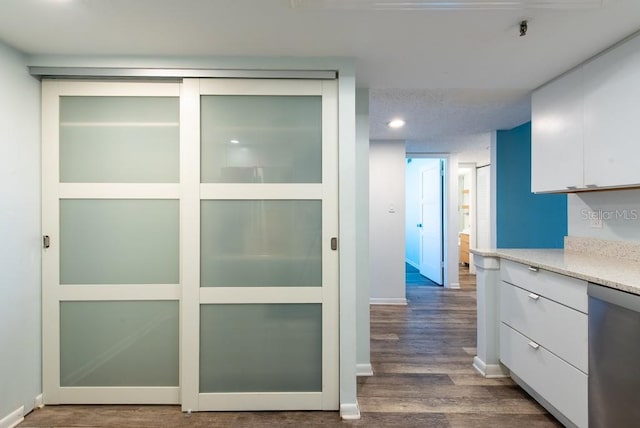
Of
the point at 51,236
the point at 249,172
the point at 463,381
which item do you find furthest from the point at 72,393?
the point at 463,381

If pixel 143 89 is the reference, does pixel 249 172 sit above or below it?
below

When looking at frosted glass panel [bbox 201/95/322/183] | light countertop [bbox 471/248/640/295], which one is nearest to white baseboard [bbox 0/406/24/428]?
frosted glass panel [bbox 201/95/322/183]

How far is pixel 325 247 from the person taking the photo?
208 cm

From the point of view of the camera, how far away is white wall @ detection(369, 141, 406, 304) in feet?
14.9

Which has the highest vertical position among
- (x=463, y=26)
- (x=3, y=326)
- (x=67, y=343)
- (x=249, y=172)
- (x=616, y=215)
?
(x=463, y=26)

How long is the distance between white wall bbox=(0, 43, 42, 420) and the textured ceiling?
28 centimetres

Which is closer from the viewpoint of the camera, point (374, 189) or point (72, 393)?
point (72, 393)

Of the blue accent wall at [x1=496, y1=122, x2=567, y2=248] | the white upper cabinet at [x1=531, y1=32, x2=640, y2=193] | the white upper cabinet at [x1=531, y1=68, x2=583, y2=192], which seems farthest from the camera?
the blue accent wall at [x1=496, y1=122, x2=567, y2=248]

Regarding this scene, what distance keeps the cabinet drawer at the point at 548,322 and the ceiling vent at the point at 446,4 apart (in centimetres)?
153

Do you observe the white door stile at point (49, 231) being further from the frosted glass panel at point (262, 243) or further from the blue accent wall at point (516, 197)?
the blue accent wall at point (516, 197)

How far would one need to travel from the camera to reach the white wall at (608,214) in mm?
2104

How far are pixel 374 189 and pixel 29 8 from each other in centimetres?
381

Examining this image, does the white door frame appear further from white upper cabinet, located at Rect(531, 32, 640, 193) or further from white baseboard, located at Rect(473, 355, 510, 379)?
white baseboard, located at Rect(473, 355, 510, 379)

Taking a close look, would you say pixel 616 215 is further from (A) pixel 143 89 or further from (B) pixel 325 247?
(A) pixel 143 89
